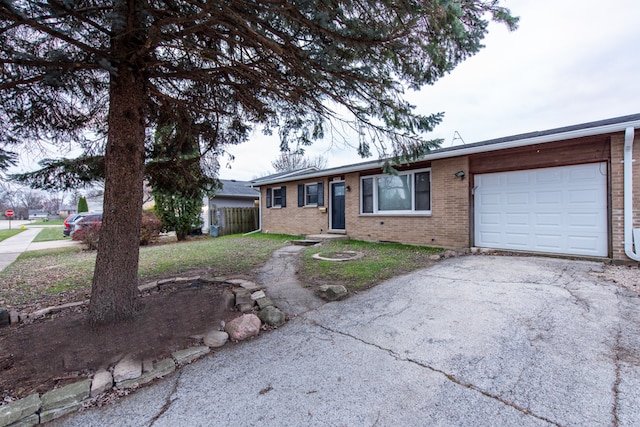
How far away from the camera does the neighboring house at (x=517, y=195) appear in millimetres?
5465

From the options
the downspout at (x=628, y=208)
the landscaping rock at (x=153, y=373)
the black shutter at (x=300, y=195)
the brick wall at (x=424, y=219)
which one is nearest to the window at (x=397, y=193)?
the brick wall at (x=424, y=219)

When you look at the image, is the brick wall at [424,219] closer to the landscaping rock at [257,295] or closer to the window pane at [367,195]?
the window pane at [367,195]

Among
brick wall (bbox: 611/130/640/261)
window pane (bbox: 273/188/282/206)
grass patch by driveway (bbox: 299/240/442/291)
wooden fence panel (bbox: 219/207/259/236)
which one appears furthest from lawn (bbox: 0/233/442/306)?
wooden fence panel (bbox: 219/207/259/236)

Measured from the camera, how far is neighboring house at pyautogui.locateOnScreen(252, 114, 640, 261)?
17.9ft

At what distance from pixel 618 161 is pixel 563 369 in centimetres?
548

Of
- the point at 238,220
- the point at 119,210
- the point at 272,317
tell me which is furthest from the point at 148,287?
the point at 238,220

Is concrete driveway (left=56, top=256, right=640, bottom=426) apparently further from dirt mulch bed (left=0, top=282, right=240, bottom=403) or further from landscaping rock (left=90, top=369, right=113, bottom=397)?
dirt mulch bed (left=0, top=282, right=240, bottom=403)

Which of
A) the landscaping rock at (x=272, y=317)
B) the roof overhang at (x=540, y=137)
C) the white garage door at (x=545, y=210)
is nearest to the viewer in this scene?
the landscaping rock at (x=272, y=317)

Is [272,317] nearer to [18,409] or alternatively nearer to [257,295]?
[257,295]

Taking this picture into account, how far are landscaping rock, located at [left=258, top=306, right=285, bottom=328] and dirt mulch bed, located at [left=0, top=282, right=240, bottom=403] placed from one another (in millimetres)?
388

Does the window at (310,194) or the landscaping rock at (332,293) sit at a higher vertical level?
the window at (310,194)

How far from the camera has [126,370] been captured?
232 cm

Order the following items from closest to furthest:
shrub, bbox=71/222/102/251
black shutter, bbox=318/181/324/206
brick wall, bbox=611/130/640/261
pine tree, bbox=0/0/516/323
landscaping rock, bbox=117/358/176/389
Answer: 1. landscaping rock, bbox=117/358/176/389
2. pine tree, bbox=0/0/516/323
3. brick wall, bbox=611/130/640/261
4. shrub, bbox=71/222/102/251
5. black shutter, bbox=318/181/324/206

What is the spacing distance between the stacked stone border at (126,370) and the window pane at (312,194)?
7.96 meters
